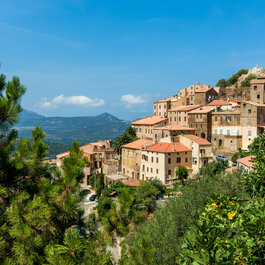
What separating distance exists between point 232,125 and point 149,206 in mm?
26610

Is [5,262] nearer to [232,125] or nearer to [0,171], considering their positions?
[0,171]

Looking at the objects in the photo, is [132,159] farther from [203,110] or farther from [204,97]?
[204,97]

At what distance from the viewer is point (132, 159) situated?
5553cm

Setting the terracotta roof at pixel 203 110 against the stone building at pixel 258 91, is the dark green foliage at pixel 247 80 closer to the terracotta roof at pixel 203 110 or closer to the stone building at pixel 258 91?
the stone building at pixel 258 91

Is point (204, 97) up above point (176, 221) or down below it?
above

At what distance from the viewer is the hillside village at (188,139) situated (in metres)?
47.9

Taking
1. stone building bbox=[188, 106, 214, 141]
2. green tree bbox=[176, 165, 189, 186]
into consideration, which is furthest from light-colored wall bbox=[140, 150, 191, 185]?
stone building bbox=[188, 106, 214, 141]

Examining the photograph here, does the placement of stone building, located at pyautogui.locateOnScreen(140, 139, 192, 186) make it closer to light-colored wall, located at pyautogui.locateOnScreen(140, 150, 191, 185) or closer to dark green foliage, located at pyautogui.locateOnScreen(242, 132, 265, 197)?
light-colored wall, located at pyautogui.locateOnScreen(140, 150, 191, 185)

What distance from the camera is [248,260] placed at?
448cm

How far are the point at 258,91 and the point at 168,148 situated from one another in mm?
28022

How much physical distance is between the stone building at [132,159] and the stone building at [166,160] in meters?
3.14

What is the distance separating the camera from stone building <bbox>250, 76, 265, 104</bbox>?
197 feet

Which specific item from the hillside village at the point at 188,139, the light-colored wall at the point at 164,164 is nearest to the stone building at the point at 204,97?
the hillside village at the point at 188,139

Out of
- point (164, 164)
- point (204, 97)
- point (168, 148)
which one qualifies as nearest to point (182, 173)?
point (164, 164)
